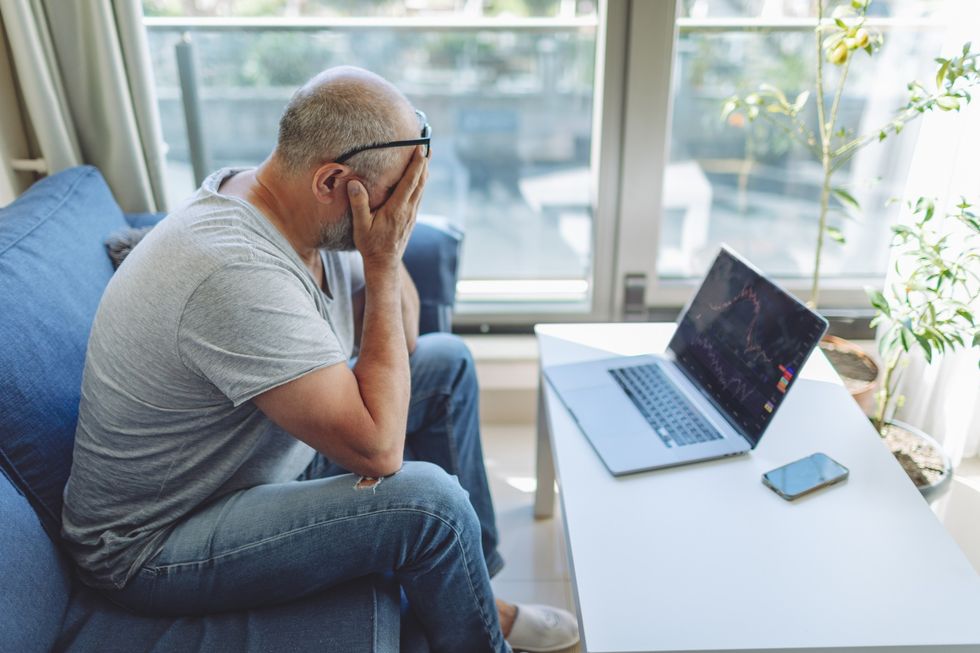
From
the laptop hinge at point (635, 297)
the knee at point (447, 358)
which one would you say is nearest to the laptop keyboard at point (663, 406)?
the knee at point (447, 358)

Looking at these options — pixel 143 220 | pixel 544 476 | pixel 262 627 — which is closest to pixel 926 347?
pixel 544 476

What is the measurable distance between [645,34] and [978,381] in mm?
1135

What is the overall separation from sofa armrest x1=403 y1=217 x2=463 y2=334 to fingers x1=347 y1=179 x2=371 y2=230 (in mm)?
571

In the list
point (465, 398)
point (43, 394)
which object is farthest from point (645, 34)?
point (43, 394)

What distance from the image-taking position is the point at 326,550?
1.18 m

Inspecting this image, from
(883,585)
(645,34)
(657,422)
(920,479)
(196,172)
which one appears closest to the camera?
(883,585)

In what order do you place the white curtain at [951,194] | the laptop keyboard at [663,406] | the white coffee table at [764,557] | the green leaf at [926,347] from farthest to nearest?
the white curtain at [951,194], the green leaf at [926,347], the laptop keyboard at [663,406], the white coffee table at [764,557]

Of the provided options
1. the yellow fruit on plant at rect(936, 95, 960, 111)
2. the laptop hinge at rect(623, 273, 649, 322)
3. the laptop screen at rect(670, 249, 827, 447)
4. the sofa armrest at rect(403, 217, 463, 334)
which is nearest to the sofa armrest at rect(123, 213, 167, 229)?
the sofa armrest at rect(403, 217, 463, 334)

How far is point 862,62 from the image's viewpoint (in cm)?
216

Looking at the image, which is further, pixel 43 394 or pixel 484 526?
pixel 484 526

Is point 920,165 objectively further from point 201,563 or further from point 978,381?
point 201,563

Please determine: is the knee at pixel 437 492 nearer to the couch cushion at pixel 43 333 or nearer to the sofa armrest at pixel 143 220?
the couch cushion at pixel 43 333

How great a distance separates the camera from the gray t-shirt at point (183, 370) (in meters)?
1.12

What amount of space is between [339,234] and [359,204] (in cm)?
7
